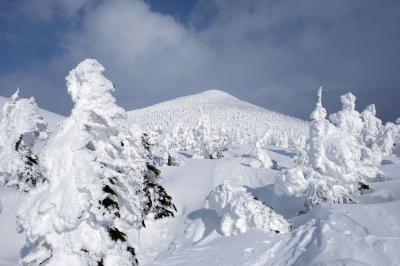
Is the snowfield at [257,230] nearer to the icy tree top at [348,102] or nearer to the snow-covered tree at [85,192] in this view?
Answer: the snow-covered tree at [85,192]

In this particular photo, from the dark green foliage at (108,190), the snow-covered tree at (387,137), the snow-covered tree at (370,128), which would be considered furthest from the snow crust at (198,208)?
the snow-covered tree at (370,128)

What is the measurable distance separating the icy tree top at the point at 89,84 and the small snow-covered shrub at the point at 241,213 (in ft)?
38.2

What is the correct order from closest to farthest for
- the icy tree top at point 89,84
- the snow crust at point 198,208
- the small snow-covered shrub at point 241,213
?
the snow crust at point 198,208 < the icy tree top at point 89,84 < the small snow-covered shrub at point 241,213

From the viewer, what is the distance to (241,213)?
2244 cm

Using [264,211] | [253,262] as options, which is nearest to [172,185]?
[264,211]

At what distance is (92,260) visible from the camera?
39.5 ft

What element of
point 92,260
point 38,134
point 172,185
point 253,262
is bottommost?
point 253,262

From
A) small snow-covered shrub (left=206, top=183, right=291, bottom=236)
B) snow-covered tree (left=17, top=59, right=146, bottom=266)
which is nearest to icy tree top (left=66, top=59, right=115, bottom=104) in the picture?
snow-covered tree (left=17, top=59, right=146, bottom=266)

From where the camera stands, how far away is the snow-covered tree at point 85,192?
12.0m

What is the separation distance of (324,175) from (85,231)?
17186mm

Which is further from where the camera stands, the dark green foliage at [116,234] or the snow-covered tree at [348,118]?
the snow-covered tree at [348,118]

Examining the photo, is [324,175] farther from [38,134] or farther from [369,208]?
[38,134]

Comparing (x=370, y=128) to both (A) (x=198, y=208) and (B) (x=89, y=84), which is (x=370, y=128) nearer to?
(A) (x=198, y=208)

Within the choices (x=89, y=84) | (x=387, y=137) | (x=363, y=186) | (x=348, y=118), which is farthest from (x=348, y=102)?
(x=89, y=84)
